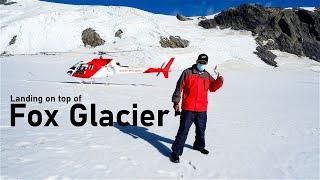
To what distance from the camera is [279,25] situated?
73500 mm

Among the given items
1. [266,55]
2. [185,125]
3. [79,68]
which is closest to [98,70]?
[79,68]

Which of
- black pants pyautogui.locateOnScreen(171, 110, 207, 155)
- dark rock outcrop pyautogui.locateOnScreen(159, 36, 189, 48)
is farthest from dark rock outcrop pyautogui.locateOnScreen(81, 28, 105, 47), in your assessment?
black pants pyautogui.locateOnScreen(171, 110, 207, 155)

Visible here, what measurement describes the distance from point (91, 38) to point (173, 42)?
1188cm

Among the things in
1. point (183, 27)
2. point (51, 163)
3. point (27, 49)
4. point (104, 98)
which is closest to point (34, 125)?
point (51, 163)

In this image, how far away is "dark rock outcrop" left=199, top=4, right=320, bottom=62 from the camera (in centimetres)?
6950

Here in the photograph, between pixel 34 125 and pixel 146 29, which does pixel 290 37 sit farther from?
pixel 34 125

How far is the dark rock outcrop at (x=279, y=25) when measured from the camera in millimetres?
69500

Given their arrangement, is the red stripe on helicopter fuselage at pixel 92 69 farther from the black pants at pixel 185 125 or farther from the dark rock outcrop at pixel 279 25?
the dark rock outcrop at pixel 279 25

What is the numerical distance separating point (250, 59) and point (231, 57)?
10.5ft

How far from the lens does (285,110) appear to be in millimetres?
16531

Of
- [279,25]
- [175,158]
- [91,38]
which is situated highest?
[279,25]

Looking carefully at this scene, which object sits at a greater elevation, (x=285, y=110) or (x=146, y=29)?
(x=146, y=29)

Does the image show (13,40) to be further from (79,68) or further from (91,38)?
(79,68)

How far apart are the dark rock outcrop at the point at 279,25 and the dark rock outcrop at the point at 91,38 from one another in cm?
2317
